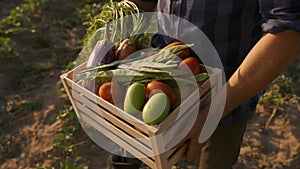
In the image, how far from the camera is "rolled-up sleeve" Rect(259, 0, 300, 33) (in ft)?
5.08

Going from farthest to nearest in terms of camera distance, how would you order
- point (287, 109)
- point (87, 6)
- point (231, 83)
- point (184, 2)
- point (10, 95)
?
point (87, 6), point (10, 95), point (287, 109), point (184, 2), point (231, 83)

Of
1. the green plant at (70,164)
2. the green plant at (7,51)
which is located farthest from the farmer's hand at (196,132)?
the green plant at (7,51)

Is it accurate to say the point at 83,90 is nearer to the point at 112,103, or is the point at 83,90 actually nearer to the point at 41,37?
the point at 112,103

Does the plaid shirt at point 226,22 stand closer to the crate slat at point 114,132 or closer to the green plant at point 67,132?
the crate slat at point 114,132

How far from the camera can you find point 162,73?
1683mm

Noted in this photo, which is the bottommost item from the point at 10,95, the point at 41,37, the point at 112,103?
the point at 10,95

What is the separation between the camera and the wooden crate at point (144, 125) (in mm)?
1615

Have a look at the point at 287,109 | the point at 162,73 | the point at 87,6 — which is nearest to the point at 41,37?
the point at 87,6

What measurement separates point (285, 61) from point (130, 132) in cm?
69

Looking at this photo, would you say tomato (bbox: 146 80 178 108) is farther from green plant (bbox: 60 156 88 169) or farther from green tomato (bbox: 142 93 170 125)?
green plant (bbox: 60 156 88 169)

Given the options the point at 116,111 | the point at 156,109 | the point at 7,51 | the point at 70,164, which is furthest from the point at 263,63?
the point at 7,51

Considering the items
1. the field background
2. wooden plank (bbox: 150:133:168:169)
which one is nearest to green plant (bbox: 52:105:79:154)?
the field background

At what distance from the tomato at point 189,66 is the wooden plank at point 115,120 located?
0.99 feet

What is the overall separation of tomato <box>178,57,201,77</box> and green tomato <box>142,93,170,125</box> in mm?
165
